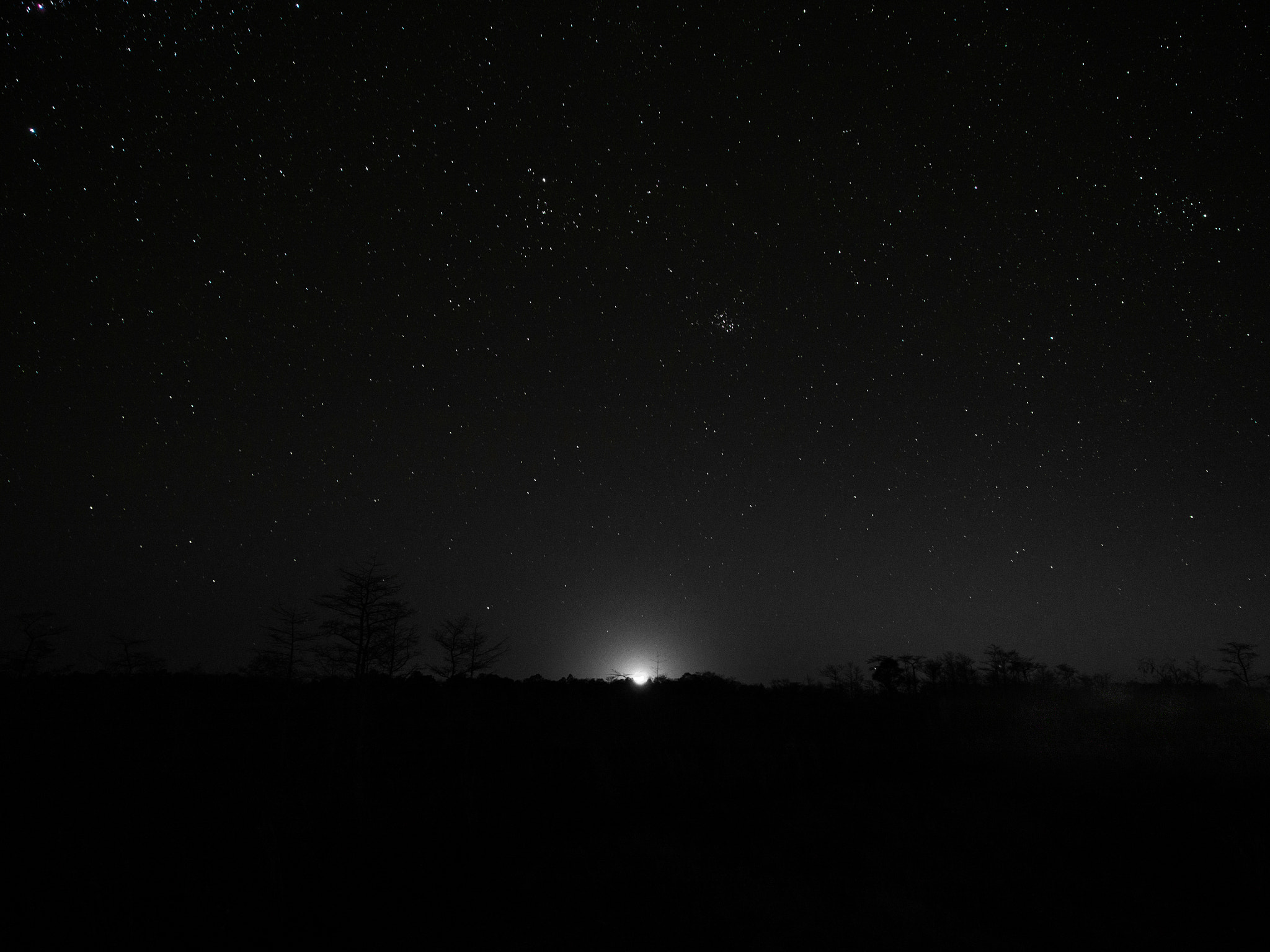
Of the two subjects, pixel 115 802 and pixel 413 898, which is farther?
pixel 115 802

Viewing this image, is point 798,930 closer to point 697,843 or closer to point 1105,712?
point 697,843

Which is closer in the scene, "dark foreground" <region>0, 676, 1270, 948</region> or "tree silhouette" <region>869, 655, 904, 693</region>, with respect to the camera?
"dark foreground" <region>0, 676, 1270, 948</region>

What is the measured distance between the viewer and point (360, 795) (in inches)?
554

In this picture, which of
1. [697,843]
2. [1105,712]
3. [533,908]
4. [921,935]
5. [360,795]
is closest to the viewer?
[921,935]

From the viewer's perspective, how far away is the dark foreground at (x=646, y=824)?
8766mm

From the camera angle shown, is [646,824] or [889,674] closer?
[646,824]

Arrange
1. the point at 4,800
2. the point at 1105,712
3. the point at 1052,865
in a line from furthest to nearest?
the point at 1105,712 → the point at 4,800 → the point at 1052,865

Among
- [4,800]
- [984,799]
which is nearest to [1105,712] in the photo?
[984,799]

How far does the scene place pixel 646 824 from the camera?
13836 millimetres

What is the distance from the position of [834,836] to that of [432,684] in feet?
86.1

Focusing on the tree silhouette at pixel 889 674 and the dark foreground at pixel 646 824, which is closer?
the dark foreground at pixel 646 824

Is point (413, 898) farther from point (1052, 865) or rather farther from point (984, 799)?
point (984, 799)

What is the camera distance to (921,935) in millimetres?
7723

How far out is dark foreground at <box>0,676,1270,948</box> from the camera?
8766 millimetres
